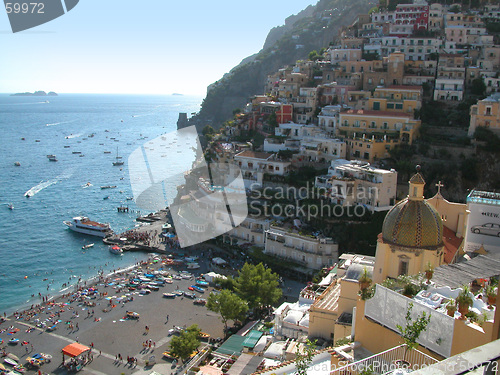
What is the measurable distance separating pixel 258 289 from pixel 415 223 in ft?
44.0

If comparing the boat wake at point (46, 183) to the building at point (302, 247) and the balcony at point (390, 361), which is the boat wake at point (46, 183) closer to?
the building at point (302, 247)

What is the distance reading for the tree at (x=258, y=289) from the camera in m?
28.1

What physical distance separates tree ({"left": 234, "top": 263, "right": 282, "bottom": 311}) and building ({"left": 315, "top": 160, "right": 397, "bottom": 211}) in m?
10.0

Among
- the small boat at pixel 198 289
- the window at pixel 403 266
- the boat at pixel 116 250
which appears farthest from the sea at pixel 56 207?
the window at pixel 403 266

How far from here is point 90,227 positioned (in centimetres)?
4738

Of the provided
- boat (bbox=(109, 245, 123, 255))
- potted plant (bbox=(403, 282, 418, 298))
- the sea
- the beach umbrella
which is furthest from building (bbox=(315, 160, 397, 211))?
potted plant (bbox=(403, 282, 418, 298))

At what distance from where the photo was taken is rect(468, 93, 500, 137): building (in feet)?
124

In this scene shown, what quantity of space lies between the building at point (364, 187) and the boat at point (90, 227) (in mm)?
22973

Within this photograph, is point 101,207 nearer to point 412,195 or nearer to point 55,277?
point 55,277

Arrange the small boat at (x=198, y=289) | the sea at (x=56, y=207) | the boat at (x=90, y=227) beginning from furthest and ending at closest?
the boat at (x=90, y=227)
the sea at (x=56, y=207)
the small boat at (x=198, y=289)

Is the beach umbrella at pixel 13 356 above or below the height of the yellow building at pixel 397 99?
below

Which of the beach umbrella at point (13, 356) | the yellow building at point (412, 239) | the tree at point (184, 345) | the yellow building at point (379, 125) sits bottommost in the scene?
the beach umbrella at point (13, 356)

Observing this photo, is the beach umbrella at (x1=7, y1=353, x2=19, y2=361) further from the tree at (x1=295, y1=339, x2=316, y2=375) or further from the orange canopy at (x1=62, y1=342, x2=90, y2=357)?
the tree at (x1=295, y1=339, x2=316, y2=375)

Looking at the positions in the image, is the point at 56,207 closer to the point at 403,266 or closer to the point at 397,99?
the point at 397,99
